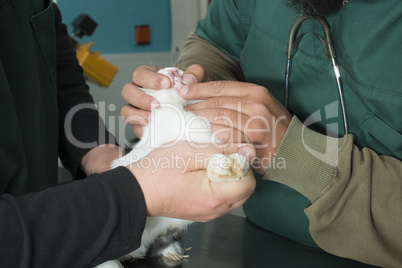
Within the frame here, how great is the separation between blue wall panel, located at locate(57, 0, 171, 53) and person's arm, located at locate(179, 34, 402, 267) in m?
1.75

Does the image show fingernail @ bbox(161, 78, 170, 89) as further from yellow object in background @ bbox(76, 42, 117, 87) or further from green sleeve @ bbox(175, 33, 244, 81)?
yellow object in background @ bbox(76, 42, 117, 87)

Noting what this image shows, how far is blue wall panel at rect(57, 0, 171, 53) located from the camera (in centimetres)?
217

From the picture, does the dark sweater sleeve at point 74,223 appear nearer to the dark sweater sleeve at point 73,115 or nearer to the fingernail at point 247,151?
the fingernail at point 247,151

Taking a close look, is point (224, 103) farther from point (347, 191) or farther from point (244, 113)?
point (347, 191)

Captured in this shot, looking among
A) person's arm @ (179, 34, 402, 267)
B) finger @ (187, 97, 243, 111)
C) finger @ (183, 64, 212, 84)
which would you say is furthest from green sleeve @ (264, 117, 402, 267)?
finger @ (183, 64, 212, 84)

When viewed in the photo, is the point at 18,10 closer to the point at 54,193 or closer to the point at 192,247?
the point at 54,193

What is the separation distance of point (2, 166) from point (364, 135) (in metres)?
0.66

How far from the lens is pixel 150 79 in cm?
78

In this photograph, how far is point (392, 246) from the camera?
69 centimetres

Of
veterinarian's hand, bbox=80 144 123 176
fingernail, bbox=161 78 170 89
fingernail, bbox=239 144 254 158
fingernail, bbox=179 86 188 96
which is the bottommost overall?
veterinarian's hand, bbox=80 144 123 176

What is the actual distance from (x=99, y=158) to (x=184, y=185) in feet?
1.16

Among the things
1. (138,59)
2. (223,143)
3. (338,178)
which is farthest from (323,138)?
(138,59)

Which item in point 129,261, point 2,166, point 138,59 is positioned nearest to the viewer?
point 2,166

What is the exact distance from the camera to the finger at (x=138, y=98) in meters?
0.79
